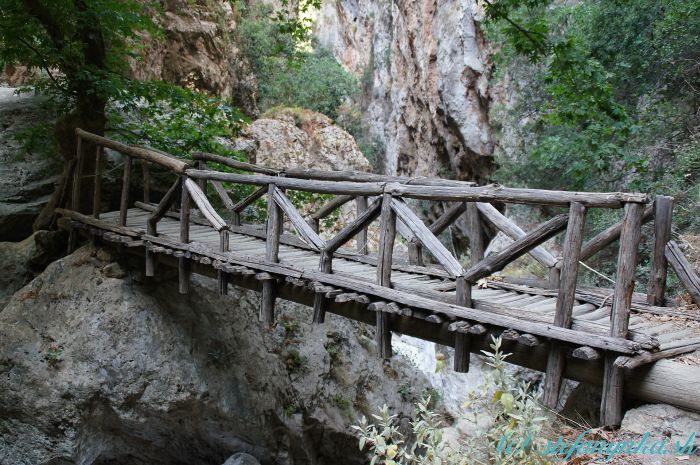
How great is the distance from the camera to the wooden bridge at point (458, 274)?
314 cm

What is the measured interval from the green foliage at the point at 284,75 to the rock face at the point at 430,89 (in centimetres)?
246

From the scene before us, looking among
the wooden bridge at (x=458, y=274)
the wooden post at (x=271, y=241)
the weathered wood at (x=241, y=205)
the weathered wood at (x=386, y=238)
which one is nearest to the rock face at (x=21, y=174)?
the wooden bridge at (x=458, y=274)

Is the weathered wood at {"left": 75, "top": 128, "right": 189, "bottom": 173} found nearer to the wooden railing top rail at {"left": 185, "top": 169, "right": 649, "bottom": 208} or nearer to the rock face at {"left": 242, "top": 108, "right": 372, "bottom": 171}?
the wooden railing top rail at {"left": 185, "top": 169, "right": 649, "bottom": 208}

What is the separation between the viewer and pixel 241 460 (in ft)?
21.8

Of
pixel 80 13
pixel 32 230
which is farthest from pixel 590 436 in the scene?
pixel 32 230

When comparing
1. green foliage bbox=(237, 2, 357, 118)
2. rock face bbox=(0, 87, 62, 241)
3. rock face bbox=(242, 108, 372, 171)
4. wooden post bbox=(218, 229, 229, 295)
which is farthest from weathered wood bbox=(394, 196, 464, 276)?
green foliage bbox=(237, 2, 357, 118)

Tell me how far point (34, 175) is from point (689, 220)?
1148 centimetres

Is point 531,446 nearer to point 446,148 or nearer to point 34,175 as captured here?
point 34,175

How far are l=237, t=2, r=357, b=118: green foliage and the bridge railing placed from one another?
12631 millimetres

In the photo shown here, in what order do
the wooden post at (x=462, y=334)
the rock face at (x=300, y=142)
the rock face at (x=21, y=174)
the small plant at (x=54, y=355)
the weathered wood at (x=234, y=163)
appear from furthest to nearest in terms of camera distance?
1. the rock face at (x=300, y=142)
2. the rock face at (x=21, y=174)
3. the weathered wood at (x=234, y=163)
4. the small plant at (x=54, y=355)
5. the wooden post at (x=462, y=334)

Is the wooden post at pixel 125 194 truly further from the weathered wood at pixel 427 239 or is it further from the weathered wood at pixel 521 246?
the weathered wood at pixel 521 246

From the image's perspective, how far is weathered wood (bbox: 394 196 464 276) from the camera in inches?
152

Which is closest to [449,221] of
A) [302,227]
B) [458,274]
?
[302,227]

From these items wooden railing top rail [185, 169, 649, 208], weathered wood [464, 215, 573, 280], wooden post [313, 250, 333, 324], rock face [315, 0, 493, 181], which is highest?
rock face [315, 0, 493, 181]
